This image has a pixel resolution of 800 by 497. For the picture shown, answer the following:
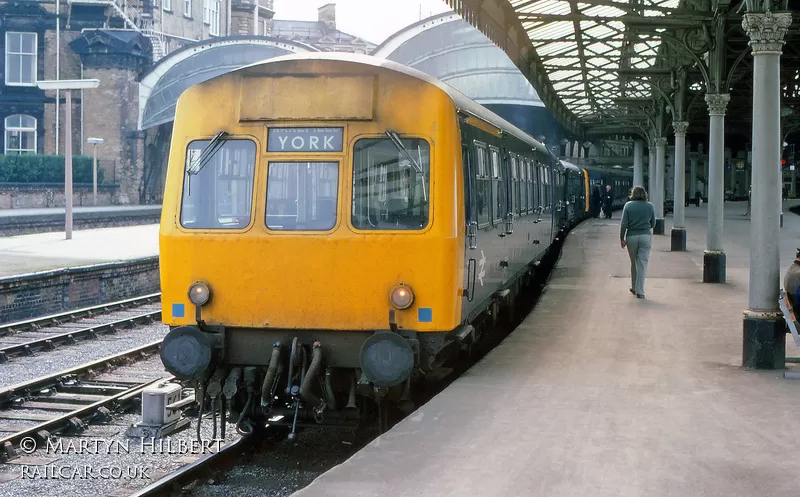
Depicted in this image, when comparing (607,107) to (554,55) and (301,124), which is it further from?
(301,124)

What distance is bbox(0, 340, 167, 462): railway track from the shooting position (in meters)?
8.89

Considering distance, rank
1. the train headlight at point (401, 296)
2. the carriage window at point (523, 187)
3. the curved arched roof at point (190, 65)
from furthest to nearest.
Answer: the curved arched roof at point (190, 65) < the carriage window at point (523, 187) < the train headlight at point (401, 296)

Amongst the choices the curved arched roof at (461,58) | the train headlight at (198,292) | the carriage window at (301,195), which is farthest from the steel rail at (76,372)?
the curved arched roof at (461,58)

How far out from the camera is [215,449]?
27.3ft

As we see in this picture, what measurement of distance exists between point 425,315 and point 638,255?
7.89 m

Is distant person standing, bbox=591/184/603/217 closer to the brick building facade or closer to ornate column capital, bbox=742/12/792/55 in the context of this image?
the brick building facade

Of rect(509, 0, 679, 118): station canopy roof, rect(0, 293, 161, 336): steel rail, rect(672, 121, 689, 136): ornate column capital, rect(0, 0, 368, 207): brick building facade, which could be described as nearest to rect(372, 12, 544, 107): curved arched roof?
rect(0, 0, 368, 207): brick building facade

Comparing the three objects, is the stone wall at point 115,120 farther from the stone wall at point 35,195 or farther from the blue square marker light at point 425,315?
the blue square marker light at point 425,315

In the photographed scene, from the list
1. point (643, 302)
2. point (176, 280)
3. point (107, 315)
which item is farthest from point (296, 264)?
point (107, 315)

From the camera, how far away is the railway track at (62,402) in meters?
8.89

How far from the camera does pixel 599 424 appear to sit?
7066mm

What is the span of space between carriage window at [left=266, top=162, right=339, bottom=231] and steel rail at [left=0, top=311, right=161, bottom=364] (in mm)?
6676

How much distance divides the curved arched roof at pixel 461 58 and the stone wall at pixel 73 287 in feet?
122

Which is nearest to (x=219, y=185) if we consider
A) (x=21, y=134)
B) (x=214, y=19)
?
(x=21, y=134)
